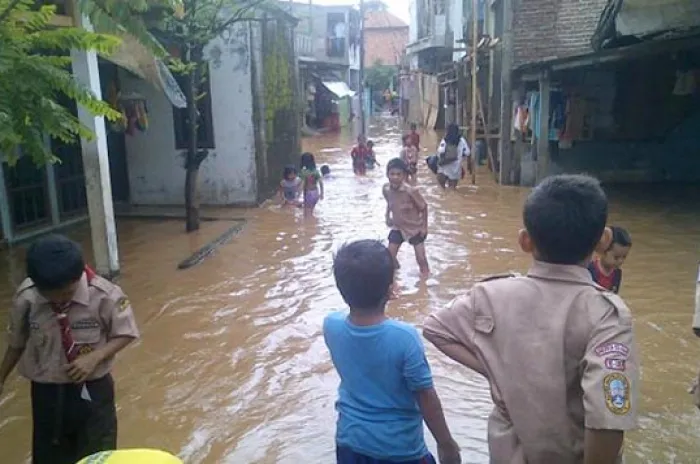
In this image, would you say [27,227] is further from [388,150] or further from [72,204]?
[388,150]

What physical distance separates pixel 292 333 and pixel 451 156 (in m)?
8.36

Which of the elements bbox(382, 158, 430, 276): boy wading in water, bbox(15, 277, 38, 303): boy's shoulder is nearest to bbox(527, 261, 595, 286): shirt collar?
bbox(15, 277, 38, 303): boy's shoulder

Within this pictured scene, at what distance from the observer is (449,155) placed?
13734 mm

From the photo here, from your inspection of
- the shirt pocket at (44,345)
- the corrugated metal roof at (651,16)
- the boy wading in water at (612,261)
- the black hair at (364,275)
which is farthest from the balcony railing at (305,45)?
the black hair at (364,275)

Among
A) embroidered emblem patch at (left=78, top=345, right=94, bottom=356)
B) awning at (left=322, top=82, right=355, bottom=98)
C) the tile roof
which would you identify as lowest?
embroidered emblem patch at (left=78, top=345, right=94, bottom=356)

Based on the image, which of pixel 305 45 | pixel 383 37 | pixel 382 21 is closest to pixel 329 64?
pixel 305 45

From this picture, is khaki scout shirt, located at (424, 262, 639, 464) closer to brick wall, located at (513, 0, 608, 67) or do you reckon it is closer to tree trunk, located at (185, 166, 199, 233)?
tree trunk, located at (185, 166, 199, 233)

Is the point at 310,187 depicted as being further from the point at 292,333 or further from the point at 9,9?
the point at 9,9

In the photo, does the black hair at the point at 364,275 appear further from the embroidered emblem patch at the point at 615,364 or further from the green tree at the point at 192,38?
the green tree at the point at 192,38

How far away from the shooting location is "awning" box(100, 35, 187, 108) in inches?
299

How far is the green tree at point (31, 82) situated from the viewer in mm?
3586

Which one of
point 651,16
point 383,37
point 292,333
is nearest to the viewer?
point 292,333

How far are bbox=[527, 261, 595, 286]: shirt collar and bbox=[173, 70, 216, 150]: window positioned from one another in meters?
10.9

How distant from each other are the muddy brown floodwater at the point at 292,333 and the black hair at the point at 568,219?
8.09 ft
